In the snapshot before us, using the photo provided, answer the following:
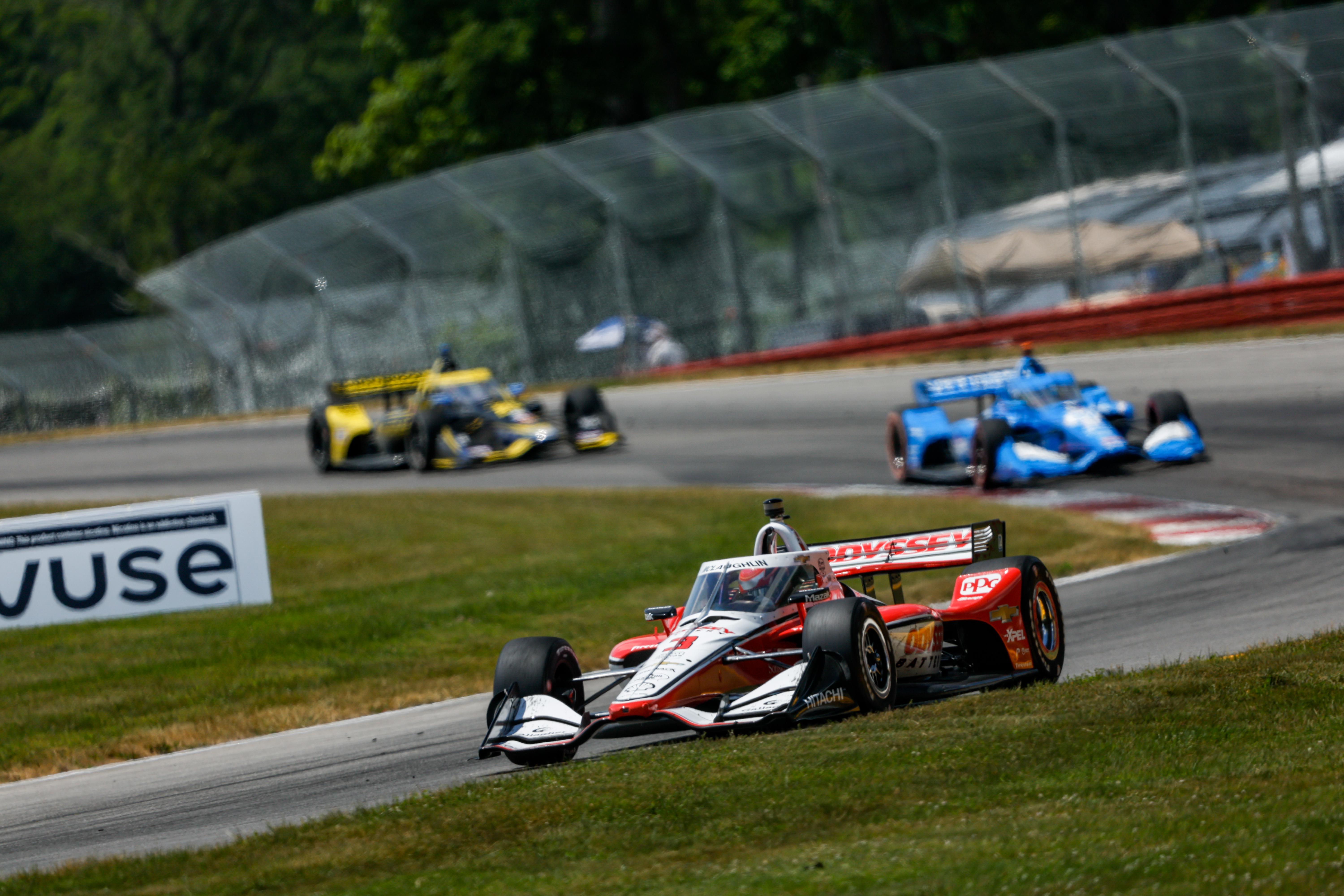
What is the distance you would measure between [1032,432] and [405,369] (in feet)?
54.3

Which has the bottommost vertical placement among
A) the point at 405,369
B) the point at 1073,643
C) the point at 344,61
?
the point at 1073,643

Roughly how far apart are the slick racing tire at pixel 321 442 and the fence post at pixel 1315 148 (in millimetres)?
15806

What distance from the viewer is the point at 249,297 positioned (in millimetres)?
33094

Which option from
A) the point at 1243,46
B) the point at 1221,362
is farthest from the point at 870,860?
the point at 1243,46

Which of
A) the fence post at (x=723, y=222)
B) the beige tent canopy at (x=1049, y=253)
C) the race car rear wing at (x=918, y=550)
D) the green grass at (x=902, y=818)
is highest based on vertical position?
the fence post at (x=723, y=222)

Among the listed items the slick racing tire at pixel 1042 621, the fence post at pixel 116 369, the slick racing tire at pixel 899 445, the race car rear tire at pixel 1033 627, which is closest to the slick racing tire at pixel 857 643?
the race car rear tire at pixel 1033 627

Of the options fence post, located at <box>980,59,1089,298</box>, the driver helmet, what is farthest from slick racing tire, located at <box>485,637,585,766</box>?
fence post, located at <box>980,59,1089,298</box>

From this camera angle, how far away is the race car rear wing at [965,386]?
1919 centimetres

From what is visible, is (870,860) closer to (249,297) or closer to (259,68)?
(249,297)

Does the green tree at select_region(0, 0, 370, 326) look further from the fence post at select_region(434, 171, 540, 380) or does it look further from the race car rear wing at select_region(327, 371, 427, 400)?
the race car rear wing at select_region(327, 371, 427, 400)

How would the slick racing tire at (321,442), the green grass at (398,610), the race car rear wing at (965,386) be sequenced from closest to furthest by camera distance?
the green grass at (398,610)
the race car rear wing at (965,386)
the slick racing tire at (321,442)

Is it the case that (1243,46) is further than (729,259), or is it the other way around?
→ (729,259)

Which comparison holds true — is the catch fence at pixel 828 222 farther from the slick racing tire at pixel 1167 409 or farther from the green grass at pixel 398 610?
the green grass at pixel 398 610

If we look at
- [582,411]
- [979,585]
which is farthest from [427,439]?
[979,585]
